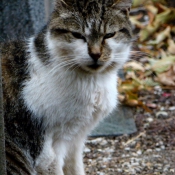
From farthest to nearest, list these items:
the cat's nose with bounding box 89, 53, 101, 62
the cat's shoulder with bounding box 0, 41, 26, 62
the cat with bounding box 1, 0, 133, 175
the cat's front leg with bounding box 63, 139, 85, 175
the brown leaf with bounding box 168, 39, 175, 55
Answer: the brown leaf with bounding box 168, 39, 175, 55 → the cat's front leg with bounding box 63, 139, 85, 175 → the cat's shoulder with bounding box 0, 41, 26, 62 → the cat with bounding box 1, 0, 133, 175 → the cat's nose with bounding box 89, 53, 101, 62

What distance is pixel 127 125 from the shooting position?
430 centimetres

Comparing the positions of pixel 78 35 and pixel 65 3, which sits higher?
pixel 65 3

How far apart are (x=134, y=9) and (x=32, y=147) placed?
11.9ft

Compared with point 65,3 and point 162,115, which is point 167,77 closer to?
point 162,115

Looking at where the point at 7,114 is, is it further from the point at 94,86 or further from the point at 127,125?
the point at 127,125

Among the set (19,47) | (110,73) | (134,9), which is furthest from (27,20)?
(134,9)

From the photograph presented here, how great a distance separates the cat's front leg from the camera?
11.1 feet

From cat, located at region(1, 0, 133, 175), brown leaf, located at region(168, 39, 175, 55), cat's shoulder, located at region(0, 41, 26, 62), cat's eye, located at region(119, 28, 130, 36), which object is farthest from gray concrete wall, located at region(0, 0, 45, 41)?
brown leaf, located at region(168, 39, 175, 55)

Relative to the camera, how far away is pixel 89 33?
2844 millimetres

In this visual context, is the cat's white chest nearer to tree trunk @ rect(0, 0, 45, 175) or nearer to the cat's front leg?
the cat's front leg

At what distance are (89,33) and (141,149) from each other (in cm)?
145

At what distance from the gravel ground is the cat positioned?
68 centimetres

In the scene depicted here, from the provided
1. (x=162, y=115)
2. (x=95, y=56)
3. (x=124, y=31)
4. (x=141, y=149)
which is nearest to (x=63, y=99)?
(x=95, y=56)

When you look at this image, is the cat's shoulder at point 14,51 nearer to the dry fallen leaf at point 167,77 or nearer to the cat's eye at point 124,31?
the cat's eye at point 124,31
